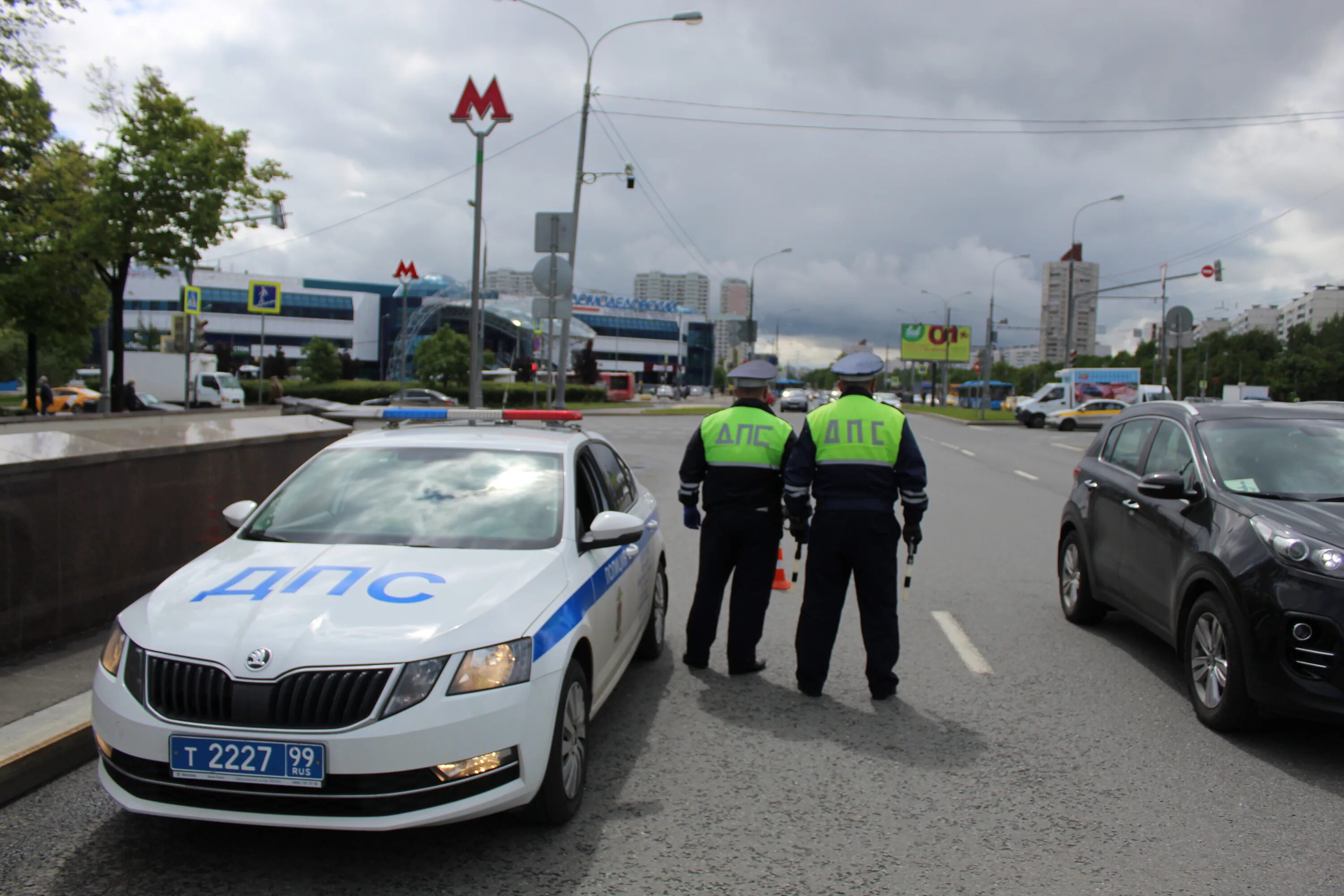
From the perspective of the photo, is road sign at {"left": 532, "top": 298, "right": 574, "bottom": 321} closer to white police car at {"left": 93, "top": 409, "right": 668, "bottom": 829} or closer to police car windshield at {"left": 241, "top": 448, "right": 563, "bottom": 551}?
police car windshield at {"left": 241, "top": 448, "right": 563, "bottom": 551}

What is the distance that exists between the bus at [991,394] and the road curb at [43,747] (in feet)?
337

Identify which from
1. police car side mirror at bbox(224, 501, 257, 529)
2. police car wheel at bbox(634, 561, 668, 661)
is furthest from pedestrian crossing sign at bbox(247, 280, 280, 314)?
police car side mirror at bbox(224, 501, 257, 529)

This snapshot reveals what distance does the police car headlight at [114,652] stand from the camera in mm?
3430

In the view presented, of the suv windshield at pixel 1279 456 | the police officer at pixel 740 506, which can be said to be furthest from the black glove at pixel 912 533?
the suv windshield at pixel 1279 456

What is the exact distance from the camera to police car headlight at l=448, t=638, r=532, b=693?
326cm

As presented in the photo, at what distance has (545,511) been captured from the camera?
4.47 meters

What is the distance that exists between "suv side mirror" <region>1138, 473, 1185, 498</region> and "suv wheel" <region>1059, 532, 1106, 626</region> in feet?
4.96

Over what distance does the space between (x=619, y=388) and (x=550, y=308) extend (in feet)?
211

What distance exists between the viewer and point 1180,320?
28359 mm

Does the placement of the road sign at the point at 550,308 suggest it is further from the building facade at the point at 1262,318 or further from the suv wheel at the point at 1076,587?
the building facade at the point at 1262,318

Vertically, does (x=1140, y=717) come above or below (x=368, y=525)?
below

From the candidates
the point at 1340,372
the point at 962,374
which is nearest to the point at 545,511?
the point at 1340,372

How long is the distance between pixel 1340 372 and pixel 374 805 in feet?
283

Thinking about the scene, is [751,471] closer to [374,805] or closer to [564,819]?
[564,819]
